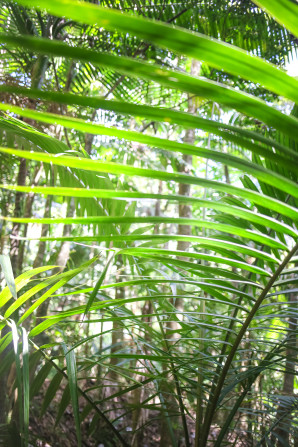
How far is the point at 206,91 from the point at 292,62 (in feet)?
10.7

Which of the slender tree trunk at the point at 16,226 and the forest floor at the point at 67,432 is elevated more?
the slender tree trunk at the point at 16,226

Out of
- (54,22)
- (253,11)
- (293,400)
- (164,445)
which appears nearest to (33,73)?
(54,22)

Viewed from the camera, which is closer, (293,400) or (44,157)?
(44,157)

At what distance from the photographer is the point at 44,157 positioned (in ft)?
1.42

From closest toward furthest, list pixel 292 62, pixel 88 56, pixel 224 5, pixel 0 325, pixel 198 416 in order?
pixel 88 56 → pixel 0 325 → pixel 198 416 → pixel 224 5 → pixel 292 62

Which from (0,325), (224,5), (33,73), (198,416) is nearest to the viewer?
(0,325)

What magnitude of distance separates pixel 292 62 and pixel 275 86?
10.6 feet

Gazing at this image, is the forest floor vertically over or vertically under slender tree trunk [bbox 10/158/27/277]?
under

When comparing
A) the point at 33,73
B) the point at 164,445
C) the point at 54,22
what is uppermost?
the point at 54,22

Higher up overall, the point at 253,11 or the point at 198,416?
the point at 253,11

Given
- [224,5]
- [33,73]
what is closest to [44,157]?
[33,73]

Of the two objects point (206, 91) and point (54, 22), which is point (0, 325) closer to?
point (206, 91)

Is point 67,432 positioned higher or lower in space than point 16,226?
lower

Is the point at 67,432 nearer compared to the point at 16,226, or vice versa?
the point at 16,226
